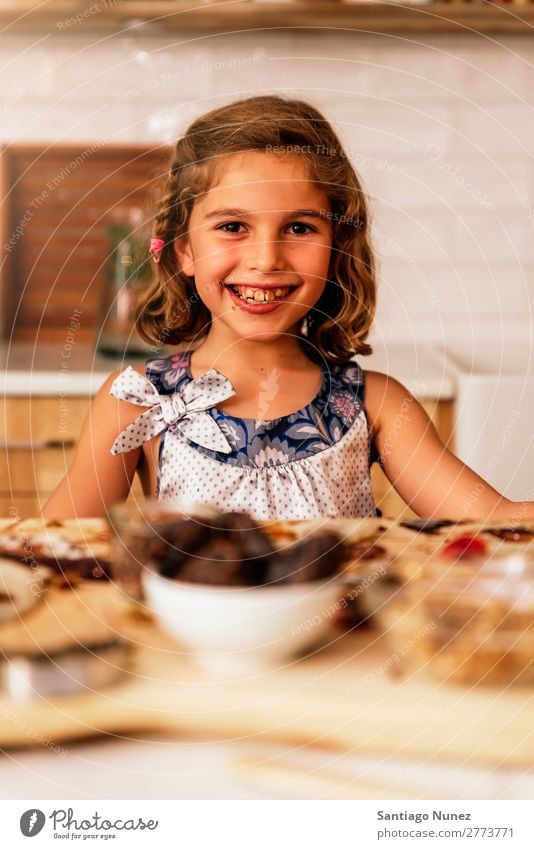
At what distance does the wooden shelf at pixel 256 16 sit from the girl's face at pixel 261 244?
510 mm

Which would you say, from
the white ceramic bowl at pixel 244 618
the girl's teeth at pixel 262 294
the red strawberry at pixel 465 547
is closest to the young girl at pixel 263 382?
the girl's teeth at pixel 262 294

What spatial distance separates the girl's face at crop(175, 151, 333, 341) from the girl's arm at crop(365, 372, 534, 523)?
98 mm

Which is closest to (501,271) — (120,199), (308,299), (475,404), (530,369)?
(530,369)

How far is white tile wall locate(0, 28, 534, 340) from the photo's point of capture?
47.9 inches

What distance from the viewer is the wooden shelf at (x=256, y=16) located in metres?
1.15

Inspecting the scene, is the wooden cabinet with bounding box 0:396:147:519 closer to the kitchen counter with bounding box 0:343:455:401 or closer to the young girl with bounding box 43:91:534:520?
the kitchen counter with bounding box 0:343:455:401

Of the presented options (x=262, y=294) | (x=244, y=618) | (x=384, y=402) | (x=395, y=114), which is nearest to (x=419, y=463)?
(x=384, y=402)

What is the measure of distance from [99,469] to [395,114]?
0.70m

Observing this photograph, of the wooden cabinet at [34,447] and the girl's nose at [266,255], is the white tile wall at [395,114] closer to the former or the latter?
the wooden cabinet at [34,447]

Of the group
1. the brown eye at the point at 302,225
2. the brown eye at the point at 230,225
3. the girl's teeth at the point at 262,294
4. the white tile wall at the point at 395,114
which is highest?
the white tile wall at the point at 395,114

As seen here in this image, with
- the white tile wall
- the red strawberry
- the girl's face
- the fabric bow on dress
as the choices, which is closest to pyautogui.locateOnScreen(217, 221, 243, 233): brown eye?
the girl's face

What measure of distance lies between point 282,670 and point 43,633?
99mm
